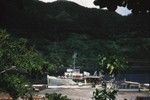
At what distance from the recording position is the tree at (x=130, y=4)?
33.2 feet

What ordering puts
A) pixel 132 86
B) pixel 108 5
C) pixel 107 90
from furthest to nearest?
1. pixel 132 86
2. pixel 107 90
3. pixel 108 5

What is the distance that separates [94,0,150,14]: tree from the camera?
1012cm

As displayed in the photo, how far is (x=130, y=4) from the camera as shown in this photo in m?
10.2

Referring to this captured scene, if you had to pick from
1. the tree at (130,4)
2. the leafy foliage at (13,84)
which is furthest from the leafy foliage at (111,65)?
the tree at (130,4)

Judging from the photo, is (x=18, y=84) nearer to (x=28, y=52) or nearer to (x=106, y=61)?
(x=28, y=52)

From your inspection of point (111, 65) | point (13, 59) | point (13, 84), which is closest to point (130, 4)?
point (13, 59)

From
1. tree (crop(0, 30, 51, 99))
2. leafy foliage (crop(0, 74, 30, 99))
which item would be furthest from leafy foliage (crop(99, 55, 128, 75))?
tree (crop(0, 30, 51, 99))

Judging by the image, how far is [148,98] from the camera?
9000cm

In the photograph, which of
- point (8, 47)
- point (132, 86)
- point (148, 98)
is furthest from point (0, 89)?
point (132, 86)

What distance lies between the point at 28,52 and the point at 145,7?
35.3 meters

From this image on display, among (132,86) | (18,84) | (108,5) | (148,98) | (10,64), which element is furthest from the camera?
(132,86)

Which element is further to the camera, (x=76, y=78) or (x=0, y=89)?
(x=76, y=78)

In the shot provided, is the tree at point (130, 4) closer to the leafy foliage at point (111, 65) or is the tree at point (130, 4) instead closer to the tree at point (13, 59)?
the tree at point (13, 59)

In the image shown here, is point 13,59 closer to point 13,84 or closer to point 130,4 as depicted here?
point 13,84
